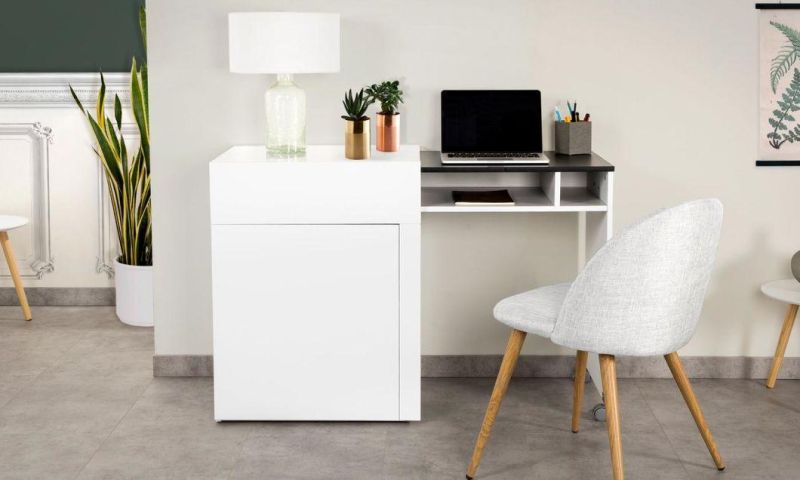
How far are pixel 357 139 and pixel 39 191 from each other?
2.41m

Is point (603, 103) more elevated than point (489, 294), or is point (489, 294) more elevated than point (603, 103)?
point (603, 103)

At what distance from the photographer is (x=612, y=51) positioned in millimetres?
4129

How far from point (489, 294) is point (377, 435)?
0.86 meters

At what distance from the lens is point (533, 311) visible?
3.29 meters

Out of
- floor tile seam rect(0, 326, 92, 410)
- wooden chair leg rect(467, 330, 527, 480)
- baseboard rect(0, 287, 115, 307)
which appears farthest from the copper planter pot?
baseboard rect(0, 287, 115, 307)

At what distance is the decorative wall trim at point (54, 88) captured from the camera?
5.36m

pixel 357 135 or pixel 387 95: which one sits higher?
pixel 387 95

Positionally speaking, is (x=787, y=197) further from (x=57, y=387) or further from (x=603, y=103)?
(x=57, y=387)

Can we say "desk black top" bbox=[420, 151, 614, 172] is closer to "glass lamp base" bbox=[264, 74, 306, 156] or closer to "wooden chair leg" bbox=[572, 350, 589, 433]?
"glass lamp base" bbox=[264, 74, 306, 156]

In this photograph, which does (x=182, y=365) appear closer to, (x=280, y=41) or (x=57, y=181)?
(x=280, y=41)

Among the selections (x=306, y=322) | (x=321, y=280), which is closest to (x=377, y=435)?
(x=306, y=322)

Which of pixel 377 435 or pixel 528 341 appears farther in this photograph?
pixel 528 341

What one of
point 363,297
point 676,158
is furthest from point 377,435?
point 676,158

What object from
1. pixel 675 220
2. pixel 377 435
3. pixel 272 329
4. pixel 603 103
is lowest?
pixel 377 435
